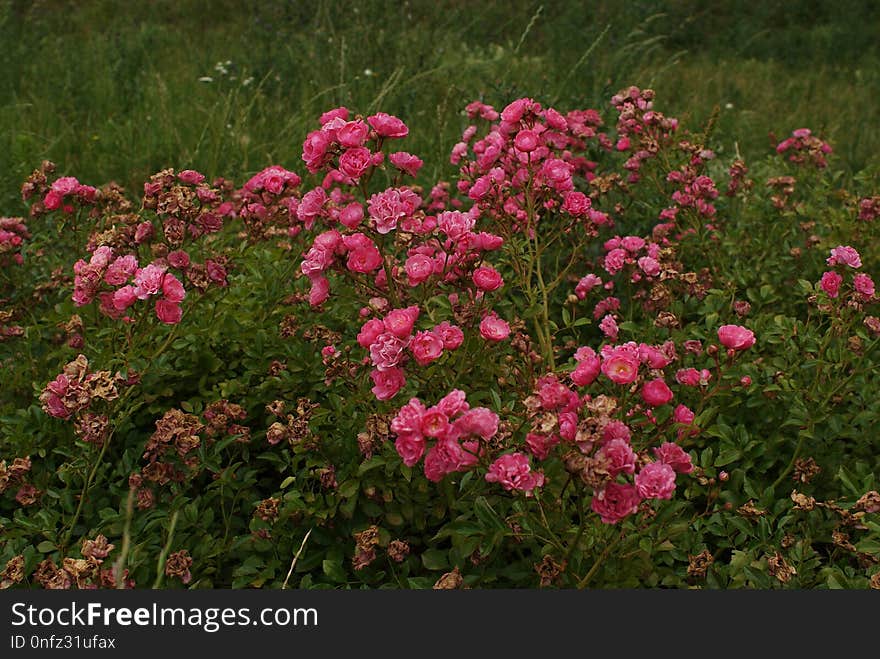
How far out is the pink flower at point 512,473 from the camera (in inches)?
56.7

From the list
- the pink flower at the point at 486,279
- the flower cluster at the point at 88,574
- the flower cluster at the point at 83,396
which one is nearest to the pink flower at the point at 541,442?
the pink flower at the point at 486,279

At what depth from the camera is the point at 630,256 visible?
2.59m

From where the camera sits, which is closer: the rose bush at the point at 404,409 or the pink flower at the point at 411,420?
the pink flower at the point at 411,420

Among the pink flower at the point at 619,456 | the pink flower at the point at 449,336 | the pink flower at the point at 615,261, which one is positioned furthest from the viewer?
the pink flower at the point at 615,261

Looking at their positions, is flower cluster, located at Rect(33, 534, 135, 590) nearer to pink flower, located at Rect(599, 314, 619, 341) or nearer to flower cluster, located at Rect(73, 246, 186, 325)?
flower cluster, located at Rect(73, 246, 186, 325)

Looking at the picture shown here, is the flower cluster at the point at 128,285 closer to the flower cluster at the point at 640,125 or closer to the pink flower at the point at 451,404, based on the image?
the pink flower at the point at 451,404

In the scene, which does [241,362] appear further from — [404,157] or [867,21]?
[867,21]

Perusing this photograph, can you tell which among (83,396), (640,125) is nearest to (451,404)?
(83,396)

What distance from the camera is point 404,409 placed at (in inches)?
55.7

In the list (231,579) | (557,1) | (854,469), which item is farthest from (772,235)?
(557,1)

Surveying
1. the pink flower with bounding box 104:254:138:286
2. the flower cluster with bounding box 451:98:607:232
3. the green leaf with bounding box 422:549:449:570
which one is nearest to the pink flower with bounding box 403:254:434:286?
the flower cluster with bounding box 451:98:607:232

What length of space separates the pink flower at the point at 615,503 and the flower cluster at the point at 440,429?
0.73 ft

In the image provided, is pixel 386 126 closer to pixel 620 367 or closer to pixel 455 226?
pixel 455 226

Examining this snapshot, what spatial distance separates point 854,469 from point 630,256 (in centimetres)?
90
